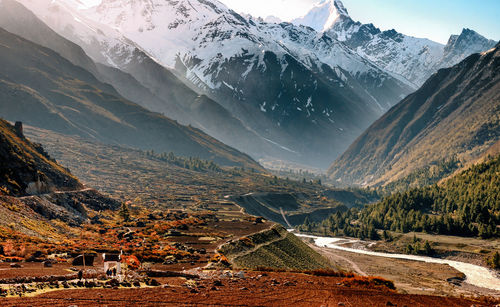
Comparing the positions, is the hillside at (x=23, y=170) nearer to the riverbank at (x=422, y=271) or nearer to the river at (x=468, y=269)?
the riverbank at (x=422, y=271)

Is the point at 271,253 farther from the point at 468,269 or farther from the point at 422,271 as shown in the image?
the point at 468,269

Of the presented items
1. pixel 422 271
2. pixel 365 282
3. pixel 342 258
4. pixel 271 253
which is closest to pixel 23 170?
pixel 271 253

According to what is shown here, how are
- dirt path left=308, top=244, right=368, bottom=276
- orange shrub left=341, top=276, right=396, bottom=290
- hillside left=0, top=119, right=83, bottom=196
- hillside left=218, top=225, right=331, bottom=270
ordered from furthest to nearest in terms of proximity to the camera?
1. dirt path left=308, top=244, right=368, bottom=276
2. hillside left=0, top=119, right=83, bottom=196
3. hillside left=218, top=225, right=331, bottom=270
4. orange shrub left=341, top=276, right=396, bottom=290

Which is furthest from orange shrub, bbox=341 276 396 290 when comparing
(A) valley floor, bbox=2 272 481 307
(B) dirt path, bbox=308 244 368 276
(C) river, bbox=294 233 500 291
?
(C) river, bbox=294 233 500 291

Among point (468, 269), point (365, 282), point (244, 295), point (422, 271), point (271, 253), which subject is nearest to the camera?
point (244, 295)

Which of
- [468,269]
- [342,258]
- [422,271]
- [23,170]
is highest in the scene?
[23,170]

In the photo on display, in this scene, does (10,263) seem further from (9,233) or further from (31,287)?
(9,233)

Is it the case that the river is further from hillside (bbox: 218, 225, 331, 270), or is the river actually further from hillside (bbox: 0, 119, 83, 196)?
hillside (bbox: 0, 119, 83, 196)

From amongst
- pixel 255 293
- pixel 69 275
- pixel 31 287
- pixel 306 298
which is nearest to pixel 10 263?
pixel 69 275

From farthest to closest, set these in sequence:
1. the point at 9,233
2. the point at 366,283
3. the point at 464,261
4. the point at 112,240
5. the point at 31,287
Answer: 1. the point at 464,261
2. the point at 112,240
3. the point at 9,233
4. the point at 366,283
5. the point at 31,287
